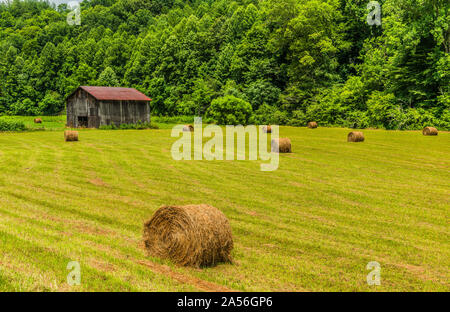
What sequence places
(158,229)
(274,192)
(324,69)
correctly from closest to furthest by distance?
(158,229)
(274,192)
(324,69)

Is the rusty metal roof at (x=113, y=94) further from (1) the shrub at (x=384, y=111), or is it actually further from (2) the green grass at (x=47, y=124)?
(1) the shrub at (x=384, y=111)

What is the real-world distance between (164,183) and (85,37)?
13388 cm

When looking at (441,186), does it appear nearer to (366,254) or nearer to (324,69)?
(366,254)

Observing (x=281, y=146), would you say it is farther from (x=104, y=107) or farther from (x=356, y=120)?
(x=104, y=107)

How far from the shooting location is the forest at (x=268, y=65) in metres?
53.7

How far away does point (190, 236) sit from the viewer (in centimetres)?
872

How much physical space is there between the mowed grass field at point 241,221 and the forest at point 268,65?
33.3m

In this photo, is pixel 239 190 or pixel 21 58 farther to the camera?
pixel 21 58

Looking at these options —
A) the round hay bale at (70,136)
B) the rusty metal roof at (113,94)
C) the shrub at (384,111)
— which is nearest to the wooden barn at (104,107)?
the rusty metal roof at (113,94)

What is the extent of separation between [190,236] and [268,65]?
76862mm

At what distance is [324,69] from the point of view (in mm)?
73312

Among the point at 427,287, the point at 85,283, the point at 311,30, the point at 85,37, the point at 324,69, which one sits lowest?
the point at 427,287

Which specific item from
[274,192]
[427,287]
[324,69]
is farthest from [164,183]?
[324,69]

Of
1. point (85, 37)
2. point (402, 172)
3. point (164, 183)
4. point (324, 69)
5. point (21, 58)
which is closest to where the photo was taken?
point (164, 183)
